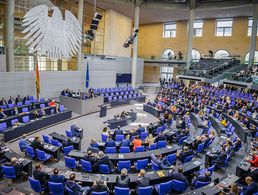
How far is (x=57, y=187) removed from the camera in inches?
264

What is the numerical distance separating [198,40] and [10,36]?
28012 mm

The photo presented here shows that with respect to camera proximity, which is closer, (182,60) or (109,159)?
(109,159)

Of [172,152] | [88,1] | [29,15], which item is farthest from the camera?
[88,1]

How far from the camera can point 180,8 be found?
102 feet

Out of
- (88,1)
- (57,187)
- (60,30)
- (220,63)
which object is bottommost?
(57,187)

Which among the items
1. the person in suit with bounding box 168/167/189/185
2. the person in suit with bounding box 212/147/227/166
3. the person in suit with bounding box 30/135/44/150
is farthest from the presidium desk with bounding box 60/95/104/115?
the person in suit with bounding box 168/167/189/185

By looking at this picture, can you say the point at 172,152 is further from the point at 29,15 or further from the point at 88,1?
the point at 88,1

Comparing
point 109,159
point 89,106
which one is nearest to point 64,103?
point 89,106

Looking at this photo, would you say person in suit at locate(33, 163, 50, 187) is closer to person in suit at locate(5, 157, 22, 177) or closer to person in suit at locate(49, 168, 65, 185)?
person in suit at locate(49, 168, 65, 185)

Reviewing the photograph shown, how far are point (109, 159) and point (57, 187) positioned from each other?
2.35 m

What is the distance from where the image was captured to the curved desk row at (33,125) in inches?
462

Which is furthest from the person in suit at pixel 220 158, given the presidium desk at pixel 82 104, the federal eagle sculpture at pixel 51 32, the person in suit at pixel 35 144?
the federal eagle sculpture at pixel 51 32

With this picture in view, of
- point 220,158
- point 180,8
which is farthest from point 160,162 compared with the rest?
point 180,8

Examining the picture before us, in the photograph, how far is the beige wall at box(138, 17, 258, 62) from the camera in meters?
33.1
